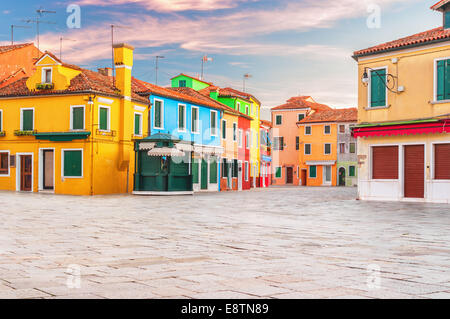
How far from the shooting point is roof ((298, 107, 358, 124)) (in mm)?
54875

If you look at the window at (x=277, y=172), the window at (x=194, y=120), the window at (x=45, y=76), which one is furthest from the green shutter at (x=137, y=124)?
the window at (x=277, y=172)

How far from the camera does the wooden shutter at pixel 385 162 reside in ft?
70.5

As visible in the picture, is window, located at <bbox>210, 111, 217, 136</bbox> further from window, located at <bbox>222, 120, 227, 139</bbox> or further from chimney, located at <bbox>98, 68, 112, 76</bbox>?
chimney, located at <bbox>98, 68, 112, 76</bbox>

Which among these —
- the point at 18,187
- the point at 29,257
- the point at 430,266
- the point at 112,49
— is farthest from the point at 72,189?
the point at 430,266

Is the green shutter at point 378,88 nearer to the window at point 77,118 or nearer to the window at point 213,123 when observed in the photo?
the window at point 77,118

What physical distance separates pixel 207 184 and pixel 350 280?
2971 centimetres

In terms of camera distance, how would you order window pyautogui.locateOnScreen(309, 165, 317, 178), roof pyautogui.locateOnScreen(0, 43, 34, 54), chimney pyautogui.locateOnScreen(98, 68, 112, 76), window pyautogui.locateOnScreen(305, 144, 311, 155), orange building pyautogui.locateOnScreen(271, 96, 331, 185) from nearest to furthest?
roof pyautogui.locateOnScreen(0, 43, 34, 54)
chimney pyautogui.locateOnScreen(98, 68, 112, 76)
window pyautogui.locateOnScreen(309, 165, 317, 178)
window pyautogui.locateOnScreen(305, 144, 311, 155)
orange building pyautogui.locateOnScreen(271, 96, 331, 185)

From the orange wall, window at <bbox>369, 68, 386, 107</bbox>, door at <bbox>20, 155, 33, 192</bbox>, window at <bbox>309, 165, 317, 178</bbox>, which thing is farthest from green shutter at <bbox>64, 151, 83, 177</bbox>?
window at <bbox>309, 165, 317, 178</bbox>

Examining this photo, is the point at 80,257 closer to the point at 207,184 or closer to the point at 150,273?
the point at 150,273

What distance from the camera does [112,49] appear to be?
94.9 ft

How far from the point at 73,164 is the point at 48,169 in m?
2.11

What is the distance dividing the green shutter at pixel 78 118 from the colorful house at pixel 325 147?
33924 mm

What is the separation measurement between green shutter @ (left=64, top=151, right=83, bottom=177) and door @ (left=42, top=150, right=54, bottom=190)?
141cm

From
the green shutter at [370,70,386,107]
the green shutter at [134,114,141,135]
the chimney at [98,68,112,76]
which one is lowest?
the green shutter at [134,114,141,135]
